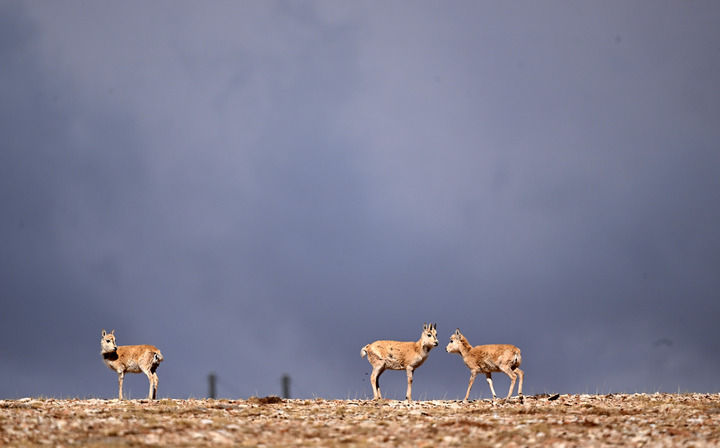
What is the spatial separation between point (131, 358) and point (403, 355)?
11.3 m

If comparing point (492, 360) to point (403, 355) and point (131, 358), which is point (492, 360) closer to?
point (403, 355)

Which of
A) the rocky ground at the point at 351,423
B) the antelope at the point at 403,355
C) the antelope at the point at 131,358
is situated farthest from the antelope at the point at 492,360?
the antelope at the point at 131,358

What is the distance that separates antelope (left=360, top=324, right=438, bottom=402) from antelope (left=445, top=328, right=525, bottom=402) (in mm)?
1676

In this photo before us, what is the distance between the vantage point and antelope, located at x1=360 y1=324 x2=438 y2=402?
35.0 meters

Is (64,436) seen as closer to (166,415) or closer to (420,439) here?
(166,415)

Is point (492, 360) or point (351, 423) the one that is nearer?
point (351, 423)

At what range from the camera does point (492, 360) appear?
114ft

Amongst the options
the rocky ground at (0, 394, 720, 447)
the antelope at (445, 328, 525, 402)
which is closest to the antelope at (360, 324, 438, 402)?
the antelope at (445, 328, 525, 402)

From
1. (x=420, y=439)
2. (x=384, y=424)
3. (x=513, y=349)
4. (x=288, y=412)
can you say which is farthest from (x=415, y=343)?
(x=420, y=439)

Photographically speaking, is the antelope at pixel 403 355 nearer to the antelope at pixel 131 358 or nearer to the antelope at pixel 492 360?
the antelope at pixel 492 360

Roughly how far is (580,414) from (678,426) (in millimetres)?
3813

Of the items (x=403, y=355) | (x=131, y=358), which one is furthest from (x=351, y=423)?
(x=131, y=358)

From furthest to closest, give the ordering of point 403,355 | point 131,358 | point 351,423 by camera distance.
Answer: point 403,355 → point 131,358 → point 351,423

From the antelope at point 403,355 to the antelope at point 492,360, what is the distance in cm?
168
